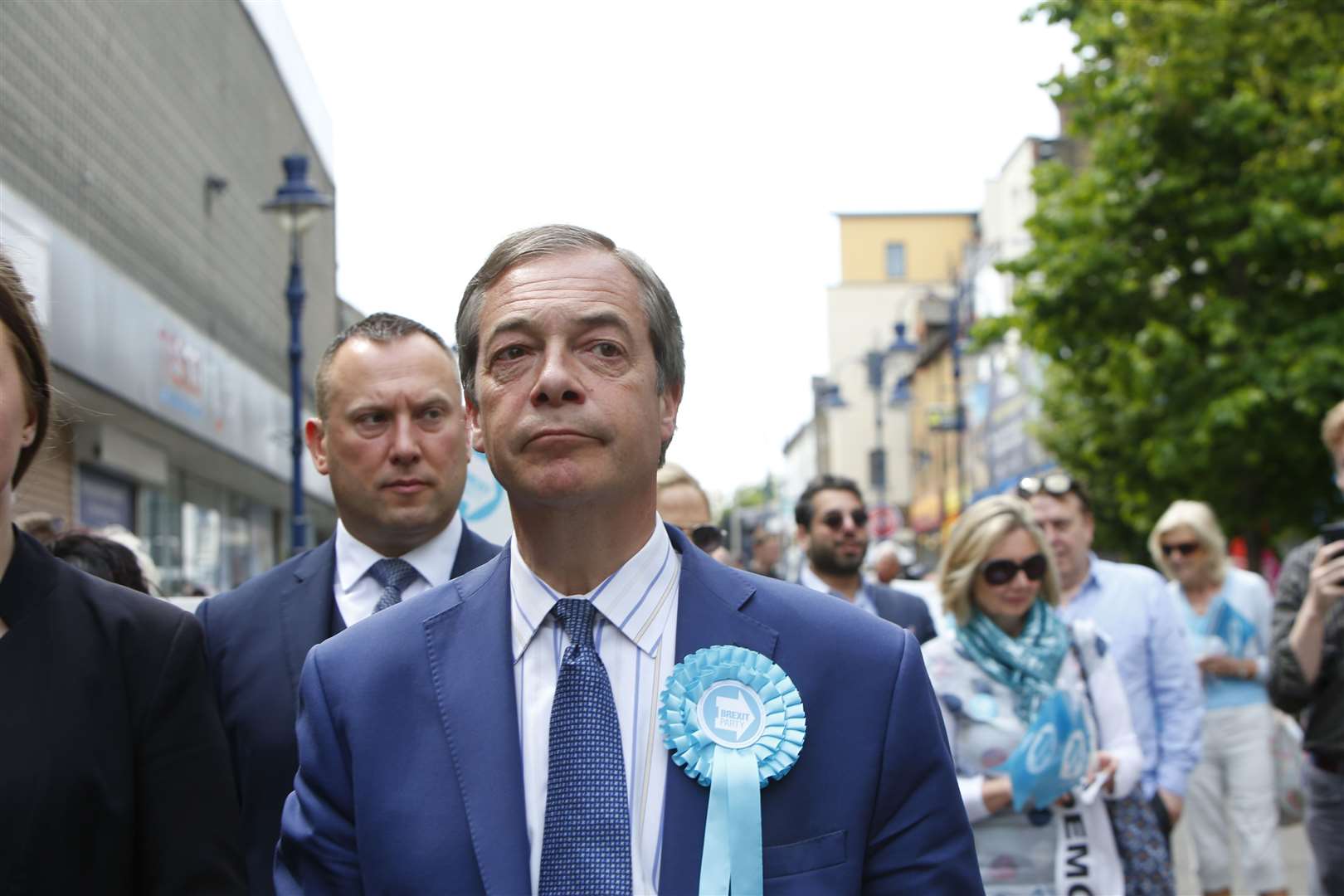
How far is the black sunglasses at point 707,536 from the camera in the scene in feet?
23.1

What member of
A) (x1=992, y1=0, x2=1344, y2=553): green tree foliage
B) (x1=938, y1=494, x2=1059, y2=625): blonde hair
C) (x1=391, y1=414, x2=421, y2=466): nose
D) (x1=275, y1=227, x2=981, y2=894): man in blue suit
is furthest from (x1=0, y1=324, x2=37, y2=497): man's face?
(x1=992, y1=0, x2=1344, y2=553): green tree foliage

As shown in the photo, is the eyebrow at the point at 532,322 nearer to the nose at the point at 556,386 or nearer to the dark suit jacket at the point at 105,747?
the nose at the point at 556,386

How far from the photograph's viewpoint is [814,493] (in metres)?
8.04

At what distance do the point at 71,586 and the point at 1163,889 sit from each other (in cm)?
401

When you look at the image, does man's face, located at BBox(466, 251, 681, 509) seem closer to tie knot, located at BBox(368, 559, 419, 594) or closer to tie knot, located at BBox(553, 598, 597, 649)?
tie knot, located at BBox(553, 598, 597, 649)

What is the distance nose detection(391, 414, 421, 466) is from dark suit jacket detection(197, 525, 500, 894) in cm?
27

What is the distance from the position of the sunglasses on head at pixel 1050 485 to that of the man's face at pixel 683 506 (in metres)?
1.50

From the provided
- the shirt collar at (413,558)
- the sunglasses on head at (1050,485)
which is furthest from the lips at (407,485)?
the sunglasses on head at (1050,485)

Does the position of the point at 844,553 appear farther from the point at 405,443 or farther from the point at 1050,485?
the point at 405,443

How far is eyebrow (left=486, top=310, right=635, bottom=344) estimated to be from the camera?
2.67 meters

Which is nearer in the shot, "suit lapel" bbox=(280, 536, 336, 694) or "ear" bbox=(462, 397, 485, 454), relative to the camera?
"ear" bbox=(462, 397, 485, 454)

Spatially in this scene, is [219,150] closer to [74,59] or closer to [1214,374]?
[74,59]

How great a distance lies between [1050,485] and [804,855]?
552cm

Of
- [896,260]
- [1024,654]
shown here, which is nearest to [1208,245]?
[1024,654]
